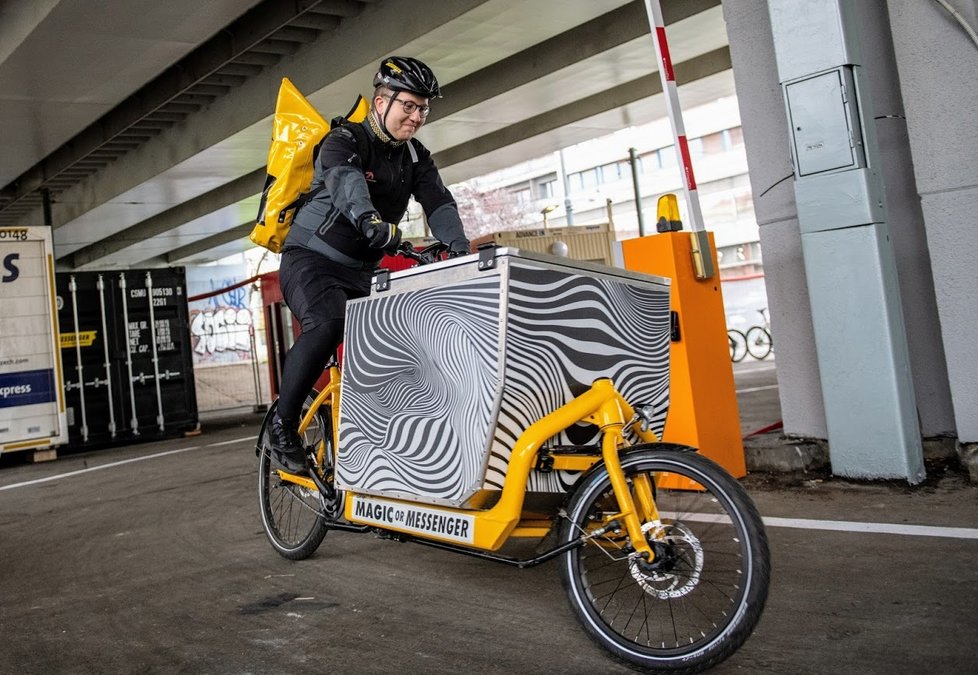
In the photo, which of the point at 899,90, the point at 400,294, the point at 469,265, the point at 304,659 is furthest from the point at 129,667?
the point at 899,90

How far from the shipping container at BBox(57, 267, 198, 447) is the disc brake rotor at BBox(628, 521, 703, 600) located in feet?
40.5

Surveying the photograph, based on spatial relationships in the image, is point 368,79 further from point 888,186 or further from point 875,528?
point 875,528

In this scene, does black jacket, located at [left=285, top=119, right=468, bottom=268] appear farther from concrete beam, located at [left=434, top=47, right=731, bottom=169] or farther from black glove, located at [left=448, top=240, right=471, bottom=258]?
concrete beam, located at [left=434, top=47, right=731, bottom=169]

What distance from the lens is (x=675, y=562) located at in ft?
8.96

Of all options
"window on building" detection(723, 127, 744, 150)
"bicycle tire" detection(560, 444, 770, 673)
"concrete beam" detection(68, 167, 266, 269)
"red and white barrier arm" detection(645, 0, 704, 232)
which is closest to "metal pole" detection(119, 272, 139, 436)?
"concrete beam" detection(68, 167, 266, 269)

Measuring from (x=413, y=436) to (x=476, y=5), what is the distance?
31.1ft

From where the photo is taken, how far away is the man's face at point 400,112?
379 centimetres

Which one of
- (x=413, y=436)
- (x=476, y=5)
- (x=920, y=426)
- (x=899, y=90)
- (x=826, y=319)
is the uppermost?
(x=476, y=5)

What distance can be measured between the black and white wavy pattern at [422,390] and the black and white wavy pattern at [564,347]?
0.07 m

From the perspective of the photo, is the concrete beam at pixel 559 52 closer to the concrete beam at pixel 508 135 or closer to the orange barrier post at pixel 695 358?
the concrete beam at pixel 508 135

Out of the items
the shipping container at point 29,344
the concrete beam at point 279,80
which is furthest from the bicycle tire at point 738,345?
the shipping container at point 29,344

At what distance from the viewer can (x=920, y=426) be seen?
5.25 m

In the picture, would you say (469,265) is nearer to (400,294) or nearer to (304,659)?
(400,294)

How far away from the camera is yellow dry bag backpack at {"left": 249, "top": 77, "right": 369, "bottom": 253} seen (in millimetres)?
4066
